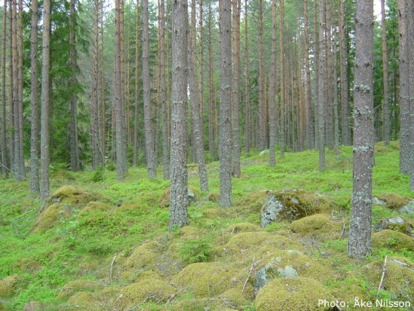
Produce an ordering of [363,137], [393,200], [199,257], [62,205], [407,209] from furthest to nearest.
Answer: [62,205] < [393,200] < [407,209] < [199,257] < [363,137]

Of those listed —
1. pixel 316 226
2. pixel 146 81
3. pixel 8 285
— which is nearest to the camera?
pixel 8 285

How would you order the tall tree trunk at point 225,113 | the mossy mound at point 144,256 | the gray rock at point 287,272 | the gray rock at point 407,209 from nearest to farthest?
the gray rock at point 287,272 → the mossy mound at point 144,256 → the gray rock at point 407,209 → the tall tree trunk at point 225,113

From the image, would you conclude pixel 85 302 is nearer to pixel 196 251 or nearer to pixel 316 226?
pixel 196 251

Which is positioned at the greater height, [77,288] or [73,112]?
[73,112]

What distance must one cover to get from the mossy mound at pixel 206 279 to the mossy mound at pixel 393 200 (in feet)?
15.7

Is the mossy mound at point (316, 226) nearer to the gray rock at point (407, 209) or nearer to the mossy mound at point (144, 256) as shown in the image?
the gray rock at point (407, 209)

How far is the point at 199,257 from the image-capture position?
563 centimetres

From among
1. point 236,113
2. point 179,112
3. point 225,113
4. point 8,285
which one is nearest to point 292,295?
point 179,112

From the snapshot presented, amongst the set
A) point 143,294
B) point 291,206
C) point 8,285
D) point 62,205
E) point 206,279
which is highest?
point 291,206

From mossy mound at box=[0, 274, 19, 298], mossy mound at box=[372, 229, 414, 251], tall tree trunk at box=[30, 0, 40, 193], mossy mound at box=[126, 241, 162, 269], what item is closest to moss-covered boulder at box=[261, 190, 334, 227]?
mossy mound at box=[372, 229, 414, 251]

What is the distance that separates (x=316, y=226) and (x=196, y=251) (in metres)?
2.56

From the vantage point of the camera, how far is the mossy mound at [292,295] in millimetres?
3621

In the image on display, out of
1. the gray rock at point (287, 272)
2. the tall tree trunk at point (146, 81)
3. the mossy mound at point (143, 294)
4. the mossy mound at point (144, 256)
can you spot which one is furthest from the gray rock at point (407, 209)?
the tall tree trunk at point (146, 81)

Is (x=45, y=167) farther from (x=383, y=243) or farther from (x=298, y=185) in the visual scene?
(x=383, y=243)
